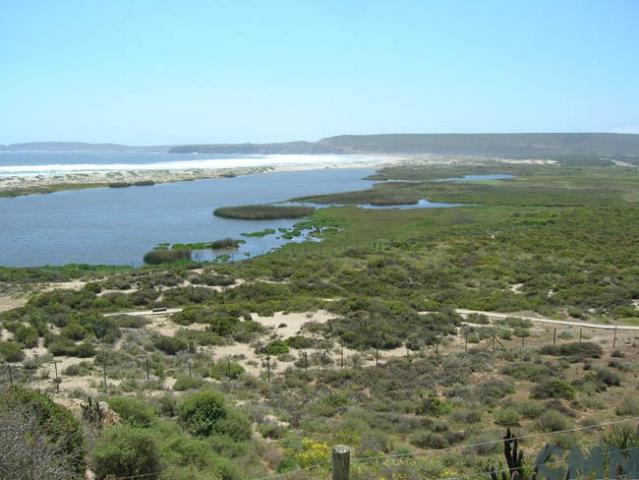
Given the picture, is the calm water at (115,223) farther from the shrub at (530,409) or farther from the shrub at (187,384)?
the shrub at (530,409)

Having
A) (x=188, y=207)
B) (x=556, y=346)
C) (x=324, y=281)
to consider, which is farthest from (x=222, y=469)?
(x=188, y=207)

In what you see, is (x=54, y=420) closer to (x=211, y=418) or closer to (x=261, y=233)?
(x=211, y=418)

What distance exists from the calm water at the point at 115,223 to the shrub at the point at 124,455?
121 feet

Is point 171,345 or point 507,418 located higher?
point 507,418

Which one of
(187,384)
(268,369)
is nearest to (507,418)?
(268,369)

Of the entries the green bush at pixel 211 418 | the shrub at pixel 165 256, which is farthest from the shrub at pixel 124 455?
the shrub at pixel 165 256

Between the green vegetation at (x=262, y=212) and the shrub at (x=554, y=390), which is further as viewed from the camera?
the green vegetation at (x=262, y=212)

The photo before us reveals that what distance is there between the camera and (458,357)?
20.4 m

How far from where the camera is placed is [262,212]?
235 ft

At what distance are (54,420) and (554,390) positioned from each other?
41.9 ft

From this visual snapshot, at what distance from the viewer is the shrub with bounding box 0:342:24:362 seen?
18.8 metres

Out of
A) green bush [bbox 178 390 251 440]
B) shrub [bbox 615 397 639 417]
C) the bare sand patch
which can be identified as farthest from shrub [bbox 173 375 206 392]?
shrub [bbox 615 397 639 417]

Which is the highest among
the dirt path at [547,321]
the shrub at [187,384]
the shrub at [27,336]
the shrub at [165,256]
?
the shrub at [187,384]

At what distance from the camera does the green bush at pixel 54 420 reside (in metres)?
9.12
